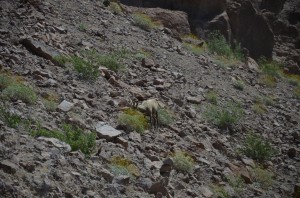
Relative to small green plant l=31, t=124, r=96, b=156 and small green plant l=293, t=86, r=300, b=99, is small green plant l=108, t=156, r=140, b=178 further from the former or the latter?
small green plant l=293, t=86, r=300, b=99

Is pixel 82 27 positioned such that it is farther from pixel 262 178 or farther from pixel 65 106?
pixel 262 178

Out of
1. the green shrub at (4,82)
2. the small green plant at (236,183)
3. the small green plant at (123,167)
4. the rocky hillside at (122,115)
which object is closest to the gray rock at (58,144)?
the rocky hillside at (122,115)

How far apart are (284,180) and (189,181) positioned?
3.06 m

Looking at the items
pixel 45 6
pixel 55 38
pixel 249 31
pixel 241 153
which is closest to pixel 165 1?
pixel 249 31

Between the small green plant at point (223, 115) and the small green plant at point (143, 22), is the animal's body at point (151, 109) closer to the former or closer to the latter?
the small green plant at point (223, 115)

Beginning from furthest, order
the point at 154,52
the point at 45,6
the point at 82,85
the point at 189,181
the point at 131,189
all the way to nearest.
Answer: the point at 154,52 < the point at 45,6 < the point at 82,85 < the point at 189,181 < the point at 131,189

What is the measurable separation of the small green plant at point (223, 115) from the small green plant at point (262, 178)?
5.50 feet

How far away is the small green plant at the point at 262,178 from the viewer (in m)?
8.53

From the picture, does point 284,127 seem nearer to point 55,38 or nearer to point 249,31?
point 55,38

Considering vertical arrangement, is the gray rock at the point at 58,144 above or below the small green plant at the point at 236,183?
above

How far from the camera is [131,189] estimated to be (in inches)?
236

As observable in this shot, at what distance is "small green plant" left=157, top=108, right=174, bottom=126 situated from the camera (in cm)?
846

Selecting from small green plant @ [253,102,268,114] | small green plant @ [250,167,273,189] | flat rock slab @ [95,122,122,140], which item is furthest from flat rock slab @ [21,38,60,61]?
small green plant @ [253,102,268,114]

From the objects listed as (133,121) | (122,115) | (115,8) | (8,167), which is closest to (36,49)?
(122,115)
